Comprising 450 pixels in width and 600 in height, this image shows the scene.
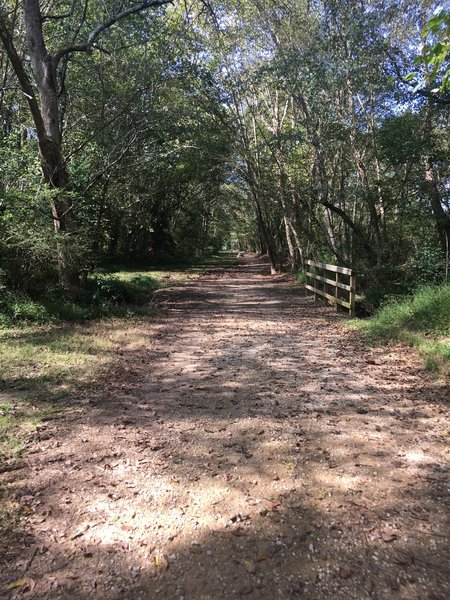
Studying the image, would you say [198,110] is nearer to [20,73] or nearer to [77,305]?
[20,73]

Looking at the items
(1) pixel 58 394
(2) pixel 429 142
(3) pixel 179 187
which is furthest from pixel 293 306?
(3) pixel 179 187

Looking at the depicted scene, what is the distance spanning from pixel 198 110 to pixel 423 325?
1406 centimetres

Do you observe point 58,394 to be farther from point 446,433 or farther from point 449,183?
point 449,183

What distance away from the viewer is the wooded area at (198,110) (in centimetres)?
979

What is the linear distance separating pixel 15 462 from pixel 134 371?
281 cm

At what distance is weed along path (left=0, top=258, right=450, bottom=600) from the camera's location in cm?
259

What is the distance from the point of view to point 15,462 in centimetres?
384

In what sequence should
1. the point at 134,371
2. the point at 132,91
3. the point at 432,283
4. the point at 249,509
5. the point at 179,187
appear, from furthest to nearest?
the point at 179,187 < the point at 132,91 < the point at 432,283 < the point at 134,371 < the point at 249,509

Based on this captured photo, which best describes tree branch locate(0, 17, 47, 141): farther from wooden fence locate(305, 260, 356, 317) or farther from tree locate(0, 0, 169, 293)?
wooden fence locate(305, 260, 356, 317)

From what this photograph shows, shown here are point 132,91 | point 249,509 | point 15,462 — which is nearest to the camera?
point 249,509

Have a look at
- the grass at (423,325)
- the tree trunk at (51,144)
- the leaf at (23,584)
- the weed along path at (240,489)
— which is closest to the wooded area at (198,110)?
the tree trunk at (51,144)

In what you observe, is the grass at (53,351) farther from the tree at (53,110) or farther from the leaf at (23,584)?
the tree at (53,110)

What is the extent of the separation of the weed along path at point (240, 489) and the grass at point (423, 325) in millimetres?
330

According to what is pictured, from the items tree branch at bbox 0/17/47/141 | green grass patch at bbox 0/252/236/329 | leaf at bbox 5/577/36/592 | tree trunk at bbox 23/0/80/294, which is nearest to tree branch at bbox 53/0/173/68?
tree trunk at bbox 23/0/80/294
